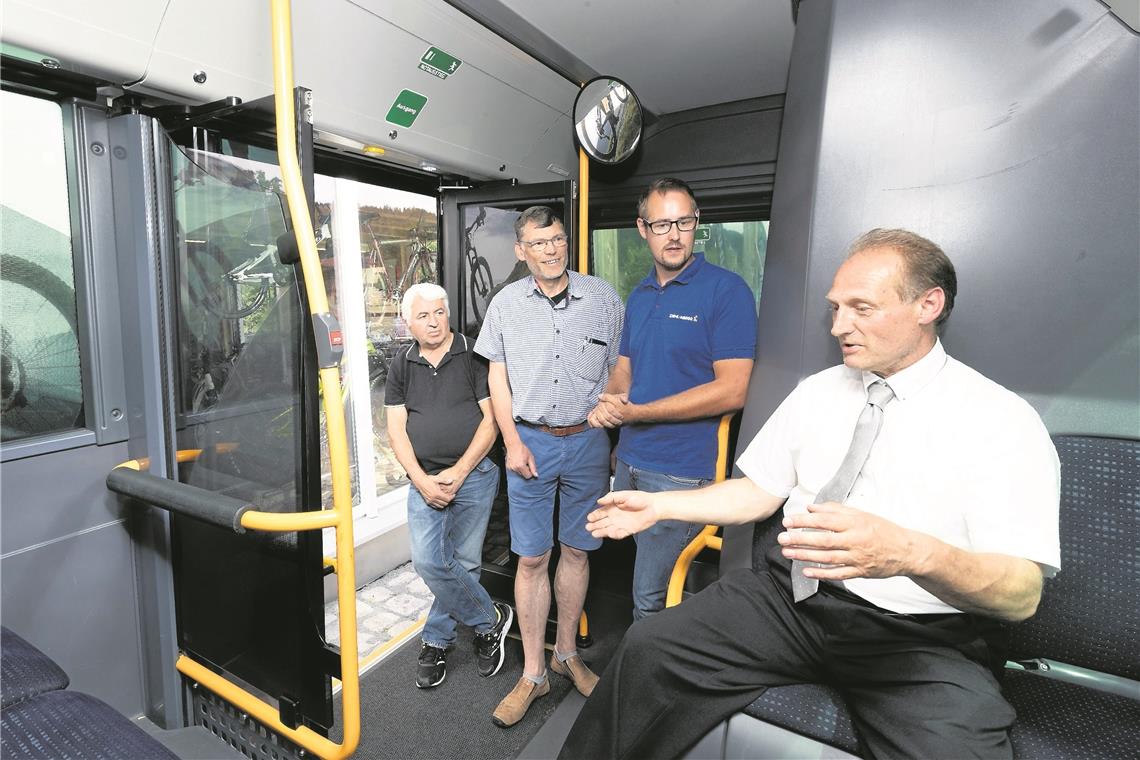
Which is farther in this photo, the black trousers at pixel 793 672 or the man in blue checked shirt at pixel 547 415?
the man in blue checked shirt at pixel 547 415

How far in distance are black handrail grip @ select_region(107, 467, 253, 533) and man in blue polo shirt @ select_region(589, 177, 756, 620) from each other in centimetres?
136

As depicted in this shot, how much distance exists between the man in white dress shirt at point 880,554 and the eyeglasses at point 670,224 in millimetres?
829

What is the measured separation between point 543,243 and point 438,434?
3.11 ft

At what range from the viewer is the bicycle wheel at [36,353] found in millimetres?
1740

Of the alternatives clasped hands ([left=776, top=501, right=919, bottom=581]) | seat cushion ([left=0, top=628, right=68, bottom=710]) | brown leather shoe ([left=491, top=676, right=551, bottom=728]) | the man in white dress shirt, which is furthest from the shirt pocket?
seat cushion ([left=0, top=628, right=68, bottom=710])

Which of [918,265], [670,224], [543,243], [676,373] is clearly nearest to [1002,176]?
[918,265]

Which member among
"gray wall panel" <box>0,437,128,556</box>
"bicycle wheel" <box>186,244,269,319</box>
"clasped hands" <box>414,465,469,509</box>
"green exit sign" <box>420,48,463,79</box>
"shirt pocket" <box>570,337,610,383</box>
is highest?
"green exit sign" <box>420,48,463,79</box>

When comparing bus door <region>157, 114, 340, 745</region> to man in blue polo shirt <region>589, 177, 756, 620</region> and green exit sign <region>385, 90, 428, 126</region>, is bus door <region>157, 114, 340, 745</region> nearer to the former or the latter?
green exit sign <region>385, 90, 428, 126</region>

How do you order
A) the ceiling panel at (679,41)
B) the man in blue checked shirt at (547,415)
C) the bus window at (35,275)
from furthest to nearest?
the man in blue checked shirt at (547,415)
the ceiling panel at (679,41)
the bus window at (35,275)

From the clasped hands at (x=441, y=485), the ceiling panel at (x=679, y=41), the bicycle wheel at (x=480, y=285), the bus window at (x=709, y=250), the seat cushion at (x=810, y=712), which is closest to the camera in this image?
the seat cushion at (x=810, y=712)

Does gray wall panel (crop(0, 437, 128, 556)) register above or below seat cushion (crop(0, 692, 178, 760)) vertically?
above

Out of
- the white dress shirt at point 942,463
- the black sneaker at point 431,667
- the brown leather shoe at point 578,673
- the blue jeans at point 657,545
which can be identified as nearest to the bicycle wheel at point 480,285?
the blue jeans at point 657,545

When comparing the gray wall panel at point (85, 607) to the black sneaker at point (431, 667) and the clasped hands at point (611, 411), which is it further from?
the clasped hands at point (611, 411)

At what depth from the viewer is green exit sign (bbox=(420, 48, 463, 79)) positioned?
7.59 feet
